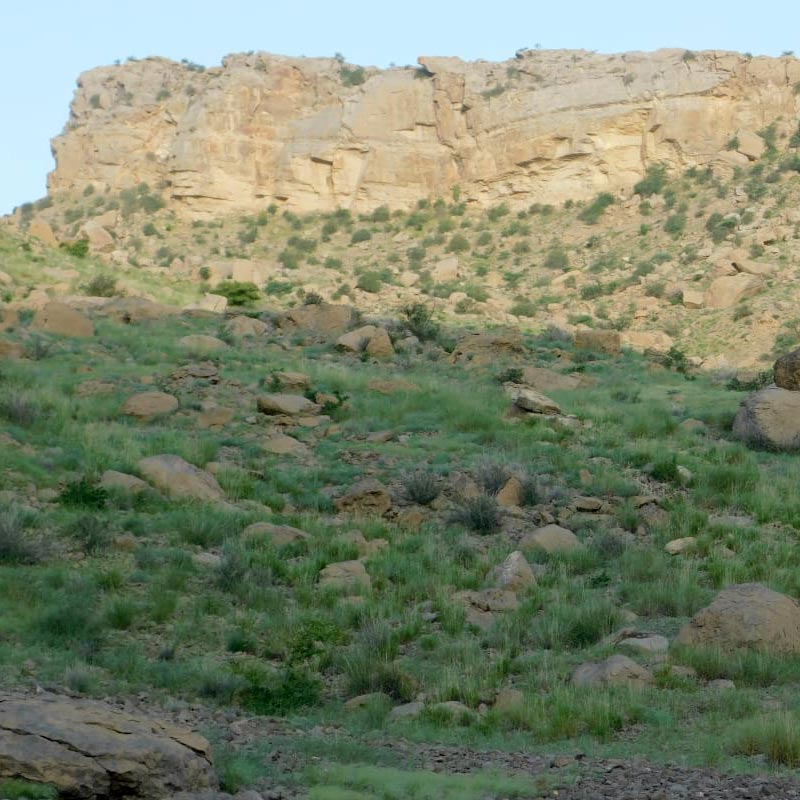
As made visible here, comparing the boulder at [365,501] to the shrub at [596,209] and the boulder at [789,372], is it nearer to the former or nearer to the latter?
the boulder at [789,372]

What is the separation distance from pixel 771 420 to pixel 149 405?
8.90 metres

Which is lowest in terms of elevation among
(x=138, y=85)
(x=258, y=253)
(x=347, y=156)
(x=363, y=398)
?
(x=363, y=398)

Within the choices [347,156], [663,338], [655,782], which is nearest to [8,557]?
[655,782]

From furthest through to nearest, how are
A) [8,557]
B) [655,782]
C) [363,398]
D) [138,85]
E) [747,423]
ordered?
[138,85], [363,398], [747,423], [8,557], [655,782]

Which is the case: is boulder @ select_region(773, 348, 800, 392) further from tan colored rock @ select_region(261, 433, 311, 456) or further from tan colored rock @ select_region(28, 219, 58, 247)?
tan colored rock @ select_region(28, 219, 58, 247)

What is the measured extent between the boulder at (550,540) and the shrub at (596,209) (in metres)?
35.1

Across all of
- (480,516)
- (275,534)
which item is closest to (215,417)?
(275,534)

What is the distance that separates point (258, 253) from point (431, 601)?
37294mm

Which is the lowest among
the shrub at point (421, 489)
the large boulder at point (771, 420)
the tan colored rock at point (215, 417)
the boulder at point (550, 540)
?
the boulder at point (550, 540)

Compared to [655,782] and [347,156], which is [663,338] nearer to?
[347,156]

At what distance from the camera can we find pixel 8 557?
10055mm

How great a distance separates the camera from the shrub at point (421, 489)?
1342 cm

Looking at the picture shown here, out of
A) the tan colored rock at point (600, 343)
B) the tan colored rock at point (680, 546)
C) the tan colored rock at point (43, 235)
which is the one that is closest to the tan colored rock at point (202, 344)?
the tan colored rock at point (600, 343)

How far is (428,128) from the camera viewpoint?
5100 cm
